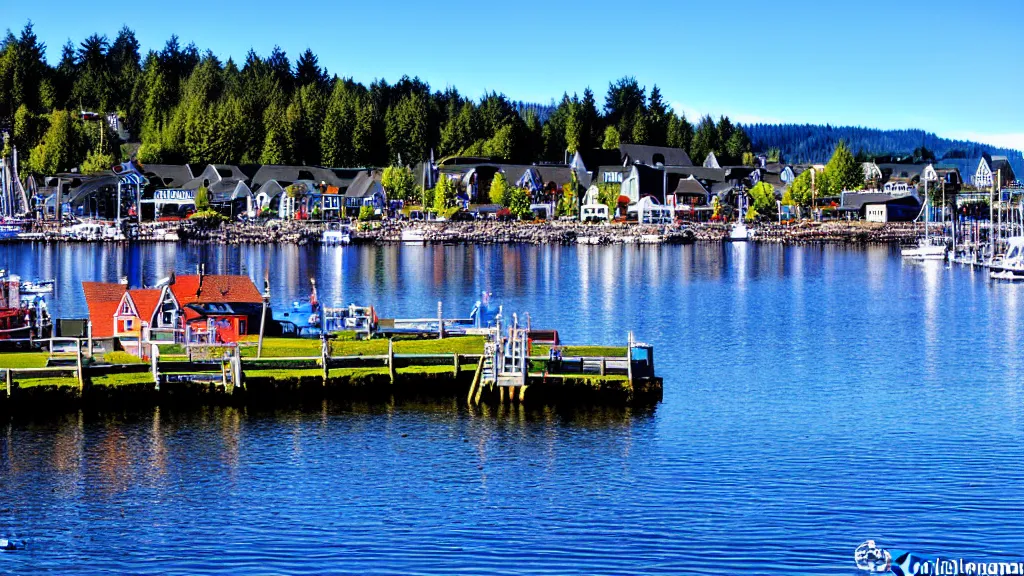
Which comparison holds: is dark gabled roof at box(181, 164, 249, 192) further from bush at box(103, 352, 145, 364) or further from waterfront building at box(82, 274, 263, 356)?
bush at box(103, 352, 145, 364)

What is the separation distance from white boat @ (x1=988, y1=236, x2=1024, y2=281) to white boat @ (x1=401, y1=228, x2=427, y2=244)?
Answer: 2807 inches

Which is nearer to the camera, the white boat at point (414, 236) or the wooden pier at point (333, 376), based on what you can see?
the wooden pier at point (333, 376)

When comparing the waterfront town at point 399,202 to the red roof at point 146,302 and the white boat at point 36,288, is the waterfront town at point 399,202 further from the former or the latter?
the red roof at point 146,302

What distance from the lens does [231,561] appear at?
95.0ft

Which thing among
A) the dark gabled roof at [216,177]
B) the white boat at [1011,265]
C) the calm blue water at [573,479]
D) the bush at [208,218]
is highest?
the dark gabled roof at [216,177]

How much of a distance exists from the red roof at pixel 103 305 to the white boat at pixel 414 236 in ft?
369

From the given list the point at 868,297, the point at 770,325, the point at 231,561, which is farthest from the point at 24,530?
the point at 868,297

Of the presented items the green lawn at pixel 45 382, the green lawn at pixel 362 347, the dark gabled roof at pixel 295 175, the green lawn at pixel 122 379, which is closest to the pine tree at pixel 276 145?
the dark gabled roof at pixel 295 175

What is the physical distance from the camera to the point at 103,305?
50.7m

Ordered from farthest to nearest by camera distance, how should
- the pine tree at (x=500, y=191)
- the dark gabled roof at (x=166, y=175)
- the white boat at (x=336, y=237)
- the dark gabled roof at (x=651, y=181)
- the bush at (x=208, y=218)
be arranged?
the dark gabled roof at (x=651, y=181) → the dark gabled roof at (x=166, y=175) → the pine tree at (x=500, y=191) → the bush at (x=208, y=218) → the white boat at (x=336, y=237)

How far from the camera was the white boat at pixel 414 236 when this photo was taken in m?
165

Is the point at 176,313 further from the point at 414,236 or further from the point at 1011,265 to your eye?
the point at 414,236

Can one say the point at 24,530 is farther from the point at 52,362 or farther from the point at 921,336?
the point at 921,336

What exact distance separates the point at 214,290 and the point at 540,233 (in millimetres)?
120580
